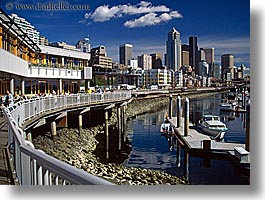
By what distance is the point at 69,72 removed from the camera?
7230mm

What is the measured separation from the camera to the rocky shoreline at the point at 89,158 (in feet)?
15.0

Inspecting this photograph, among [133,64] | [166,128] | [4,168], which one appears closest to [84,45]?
[133,64]

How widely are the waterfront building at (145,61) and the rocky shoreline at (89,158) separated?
60.7 inches

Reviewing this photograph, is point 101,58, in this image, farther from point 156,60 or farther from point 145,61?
point 156,60

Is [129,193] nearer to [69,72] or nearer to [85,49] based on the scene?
[85,49]

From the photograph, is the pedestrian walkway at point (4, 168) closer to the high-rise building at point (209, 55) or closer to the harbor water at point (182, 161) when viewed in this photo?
the harbor water at point (182, 161)

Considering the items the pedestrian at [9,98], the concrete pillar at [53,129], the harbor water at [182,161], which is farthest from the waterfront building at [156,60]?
the concrete pillar at [53,129]

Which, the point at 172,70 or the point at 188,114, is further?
the point at 188,114

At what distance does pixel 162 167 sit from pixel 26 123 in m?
2.31

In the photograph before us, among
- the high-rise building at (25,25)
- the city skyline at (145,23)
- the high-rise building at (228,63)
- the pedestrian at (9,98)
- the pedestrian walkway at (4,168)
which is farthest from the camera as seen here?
the pedestrian at (9,98)

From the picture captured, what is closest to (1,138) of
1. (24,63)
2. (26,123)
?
(26,123)

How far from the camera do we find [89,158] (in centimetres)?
540

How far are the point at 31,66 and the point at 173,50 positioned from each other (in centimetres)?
339

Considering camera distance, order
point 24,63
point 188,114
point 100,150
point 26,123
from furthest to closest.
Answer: point 188,114, point 24,63, point 100,150, point 26,123
